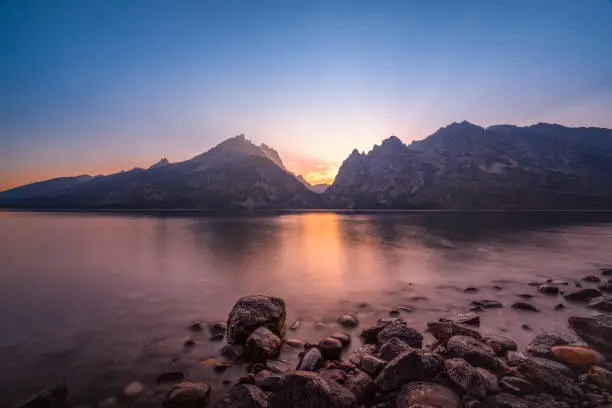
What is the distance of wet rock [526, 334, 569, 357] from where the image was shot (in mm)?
10877

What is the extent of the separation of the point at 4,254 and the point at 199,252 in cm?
2592

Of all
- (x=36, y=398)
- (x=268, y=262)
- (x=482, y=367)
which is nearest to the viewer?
(x=36, y=398)

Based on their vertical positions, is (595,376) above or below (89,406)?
above

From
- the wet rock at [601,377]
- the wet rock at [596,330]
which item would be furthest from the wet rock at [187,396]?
the wet rock at [596,330]

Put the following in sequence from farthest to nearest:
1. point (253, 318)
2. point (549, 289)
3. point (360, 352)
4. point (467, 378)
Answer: point (549, 289)
point (253, 318)
point (360, 352)
point (467, 378)

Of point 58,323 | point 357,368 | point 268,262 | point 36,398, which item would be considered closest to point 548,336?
point 357,368

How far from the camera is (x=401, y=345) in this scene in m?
10.9

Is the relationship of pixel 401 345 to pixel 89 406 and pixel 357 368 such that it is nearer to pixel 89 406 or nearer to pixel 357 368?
pixel 357 368

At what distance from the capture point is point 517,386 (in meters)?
8.53

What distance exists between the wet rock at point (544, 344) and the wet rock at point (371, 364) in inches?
234

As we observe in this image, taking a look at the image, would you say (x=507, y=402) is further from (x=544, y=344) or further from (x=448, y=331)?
(x=544, y=344)

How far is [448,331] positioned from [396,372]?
Result: 201 inches

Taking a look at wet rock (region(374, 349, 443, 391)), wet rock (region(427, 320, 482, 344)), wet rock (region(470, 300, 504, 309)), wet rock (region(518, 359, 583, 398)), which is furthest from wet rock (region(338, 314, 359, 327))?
wet rock (region(470, 300, 504, 309))

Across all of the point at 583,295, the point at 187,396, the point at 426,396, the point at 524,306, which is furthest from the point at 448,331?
the point at 583,295
